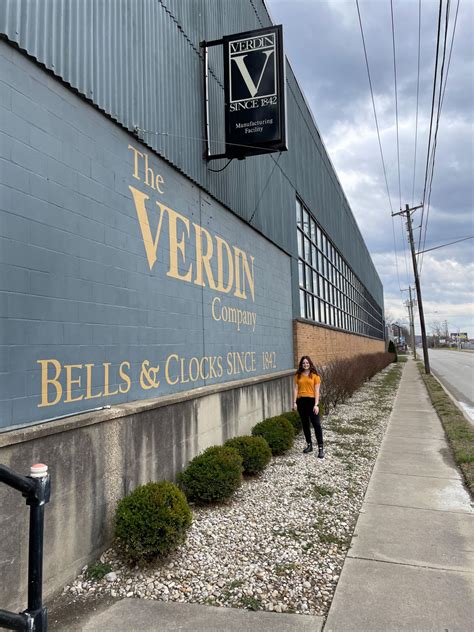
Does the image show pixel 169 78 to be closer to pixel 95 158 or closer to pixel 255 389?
pixel 95 158

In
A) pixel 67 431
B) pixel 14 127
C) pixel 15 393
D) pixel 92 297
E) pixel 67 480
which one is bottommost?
pixel 67 480

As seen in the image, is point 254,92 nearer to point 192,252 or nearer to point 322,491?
point 192,252

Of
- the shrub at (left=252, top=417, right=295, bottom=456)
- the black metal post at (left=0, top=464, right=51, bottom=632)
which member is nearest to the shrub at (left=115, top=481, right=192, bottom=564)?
the black metal post at (left=0, top=464, right=51, bottom=632)

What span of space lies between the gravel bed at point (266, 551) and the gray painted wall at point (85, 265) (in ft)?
4.62

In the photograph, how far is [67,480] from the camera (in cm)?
355

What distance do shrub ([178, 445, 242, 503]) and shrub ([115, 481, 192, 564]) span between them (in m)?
1.10

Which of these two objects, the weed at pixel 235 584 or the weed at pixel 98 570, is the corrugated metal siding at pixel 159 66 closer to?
the weed at pixel 98 570

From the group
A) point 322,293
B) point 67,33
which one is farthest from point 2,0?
point 322,293

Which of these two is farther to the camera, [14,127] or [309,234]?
[309,234]

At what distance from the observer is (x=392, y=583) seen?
11.2 ft

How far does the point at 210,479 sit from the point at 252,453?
1.20 m

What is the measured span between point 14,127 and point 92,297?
147 cm

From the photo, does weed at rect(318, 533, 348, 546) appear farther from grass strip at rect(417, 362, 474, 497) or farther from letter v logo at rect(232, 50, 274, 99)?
letter v logo at rect(232, 50, 274, 99)

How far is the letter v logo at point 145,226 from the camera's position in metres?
5.07
